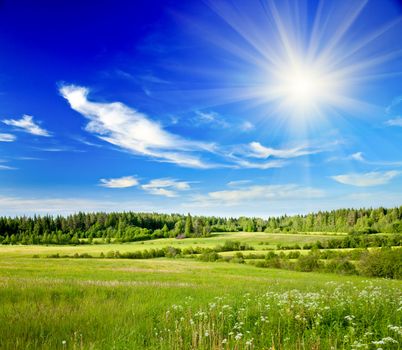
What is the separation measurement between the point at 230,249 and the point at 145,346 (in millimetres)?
107702

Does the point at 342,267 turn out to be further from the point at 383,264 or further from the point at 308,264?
the point at 383,264

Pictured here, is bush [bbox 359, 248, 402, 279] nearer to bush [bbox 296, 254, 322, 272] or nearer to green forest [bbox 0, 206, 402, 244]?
bush [bbox 296, 254, 322, 272]

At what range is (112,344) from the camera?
693 centimetres

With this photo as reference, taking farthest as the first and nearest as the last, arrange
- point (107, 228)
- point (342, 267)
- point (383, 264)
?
point (107, 228) < point (342, 267) < point (383, 264)

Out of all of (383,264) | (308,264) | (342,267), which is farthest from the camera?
(308,264)

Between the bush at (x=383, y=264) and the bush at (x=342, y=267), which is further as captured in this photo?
the bush at (x=342, y=267)

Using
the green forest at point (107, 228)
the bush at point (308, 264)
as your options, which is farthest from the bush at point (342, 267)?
the green forest at point (107, 228)

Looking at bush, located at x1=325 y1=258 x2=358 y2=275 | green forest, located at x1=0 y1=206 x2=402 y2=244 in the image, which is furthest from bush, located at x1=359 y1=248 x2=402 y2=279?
green forest, located at x1=0 y1=206 x2=402 y2=244

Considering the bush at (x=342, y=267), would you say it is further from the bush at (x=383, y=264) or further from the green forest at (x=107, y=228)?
the green forest at (x=107, y=228)

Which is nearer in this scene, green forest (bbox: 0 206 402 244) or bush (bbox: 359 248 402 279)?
→ bush (bbox: 359 248 402 279)

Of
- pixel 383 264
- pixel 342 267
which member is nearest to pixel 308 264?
pixel 342 267

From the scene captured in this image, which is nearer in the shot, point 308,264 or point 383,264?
point 383,264

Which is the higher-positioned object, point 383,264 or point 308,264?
point 383,264

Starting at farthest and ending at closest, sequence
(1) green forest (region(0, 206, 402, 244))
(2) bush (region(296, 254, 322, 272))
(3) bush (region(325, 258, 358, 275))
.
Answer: (1) green forest (region(0, 206, 402, 244)) → (2) bush (region(296, 254, 322, 272)) → (3) bush (region(325, 258, 358, 275))
